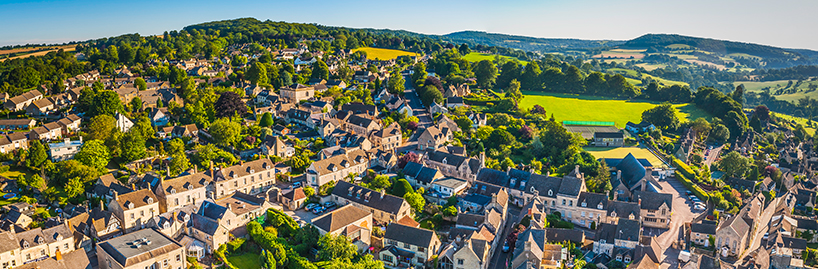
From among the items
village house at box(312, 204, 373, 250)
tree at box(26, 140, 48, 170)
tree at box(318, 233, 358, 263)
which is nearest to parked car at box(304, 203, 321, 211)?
village house at box(312, 204, 373, 250)

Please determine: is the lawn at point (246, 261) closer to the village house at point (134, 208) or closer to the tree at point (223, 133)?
the village house at point (134, 208)

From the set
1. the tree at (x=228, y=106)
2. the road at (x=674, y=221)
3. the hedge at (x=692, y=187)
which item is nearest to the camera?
the road at (x=674, y=221)

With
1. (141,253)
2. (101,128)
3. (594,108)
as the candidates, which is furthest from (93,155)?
(594,108)

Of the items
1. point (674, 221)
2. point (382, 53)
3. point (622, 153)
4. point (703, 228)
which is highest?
point (382, 53)

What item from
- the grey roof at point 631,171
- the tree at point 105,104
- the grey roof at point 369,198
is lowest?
the grey roof at point 631,171

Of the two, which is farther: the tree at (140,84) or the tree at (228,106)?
the tree at (140,84)

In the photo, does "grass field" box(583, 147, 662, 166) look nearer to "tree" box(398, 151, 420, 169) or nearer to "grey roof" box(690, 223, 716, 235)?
"grey roof" box(690, 223, 716, 235)

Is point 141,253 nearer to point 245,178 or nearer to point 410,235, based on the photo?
point 245,178

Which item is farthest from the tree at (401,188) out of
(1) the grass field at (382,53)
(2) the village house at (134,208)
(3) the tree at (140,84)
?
(1) the grass field at (382,53)
